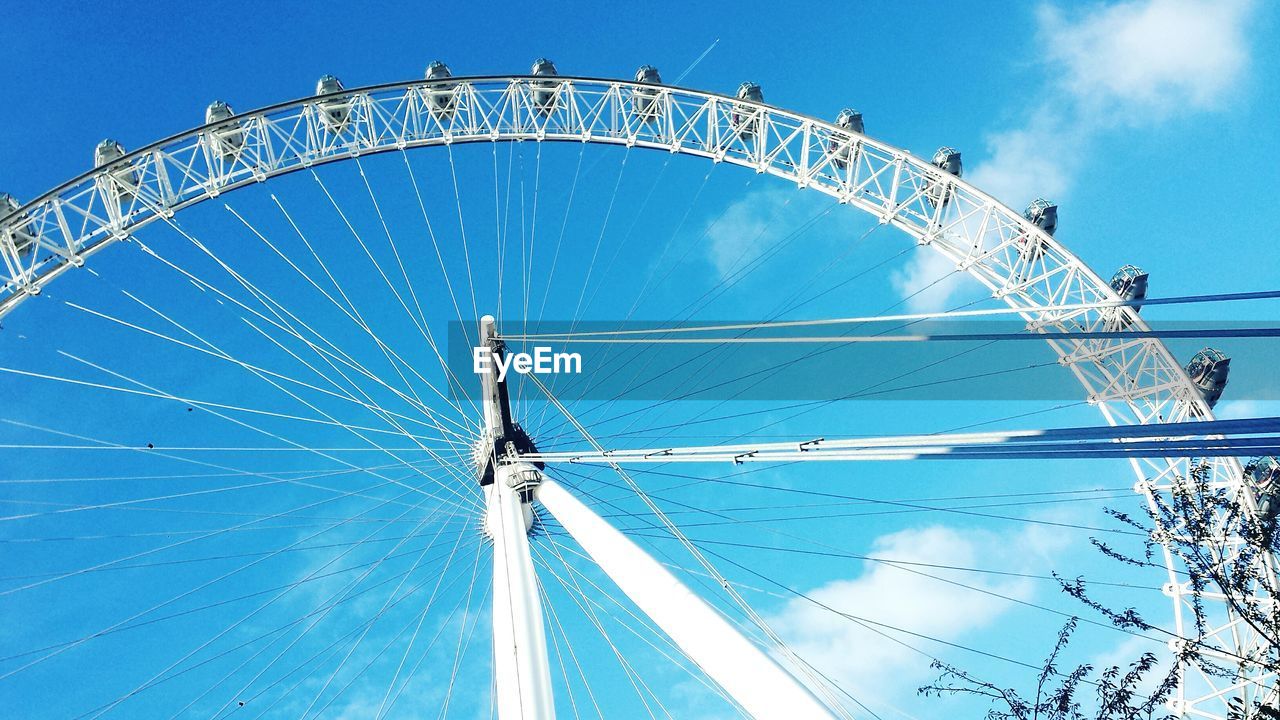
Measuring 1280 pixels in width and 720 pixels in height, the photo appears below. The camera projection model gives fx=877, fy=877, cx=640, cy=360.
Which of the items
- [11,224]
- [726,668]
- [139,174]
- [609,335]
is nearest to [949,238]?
[609,335]

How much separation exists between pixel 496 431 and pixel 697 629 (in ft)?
28.6

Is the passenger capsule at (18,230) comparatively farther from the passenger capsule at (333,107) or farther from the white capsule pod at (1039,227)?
the white capsule pod at (1039,227)

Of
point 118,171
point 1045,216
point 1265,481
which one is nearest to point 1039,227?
point 1045,216

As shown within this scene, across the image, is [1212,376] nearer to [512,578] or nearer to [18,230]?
[512,578]

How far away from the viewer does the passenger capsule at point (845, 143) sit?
80.1ft

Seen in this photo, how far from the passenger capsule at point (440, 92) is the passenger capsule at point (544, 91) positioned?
230 centimetres

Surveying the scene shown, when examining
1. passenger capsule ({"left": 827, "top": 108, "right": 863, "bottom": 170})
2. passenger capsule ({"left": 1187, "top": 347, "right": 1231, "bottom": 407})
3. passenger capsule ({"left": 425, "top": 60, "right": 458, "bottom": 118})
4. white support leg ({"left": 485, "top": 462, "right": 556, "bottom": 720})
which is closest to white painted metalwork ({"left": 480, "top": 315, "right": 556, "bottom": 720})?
white support leg ({"left": 485, "top": 462, "right": 556, "bottom": 720})

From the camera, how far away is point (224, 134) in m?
22.1

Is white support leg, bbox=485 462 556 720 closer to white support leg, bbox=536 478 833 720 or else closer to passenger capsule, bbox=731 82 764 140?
white support leg, bbox=536 478 833 720

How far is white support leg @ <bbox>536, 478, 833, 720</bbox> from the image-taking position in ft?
25.5

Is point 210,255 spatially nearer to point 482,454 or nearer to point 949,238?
point 482,454

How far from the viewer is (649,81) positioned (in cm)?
2548

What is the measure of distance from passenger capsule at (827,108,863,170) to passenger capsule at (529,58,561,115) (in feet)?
26.1

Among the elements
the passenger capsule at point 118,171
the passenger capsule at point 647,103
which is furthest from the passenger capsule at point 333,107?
the passenger capsule at point 647,103
